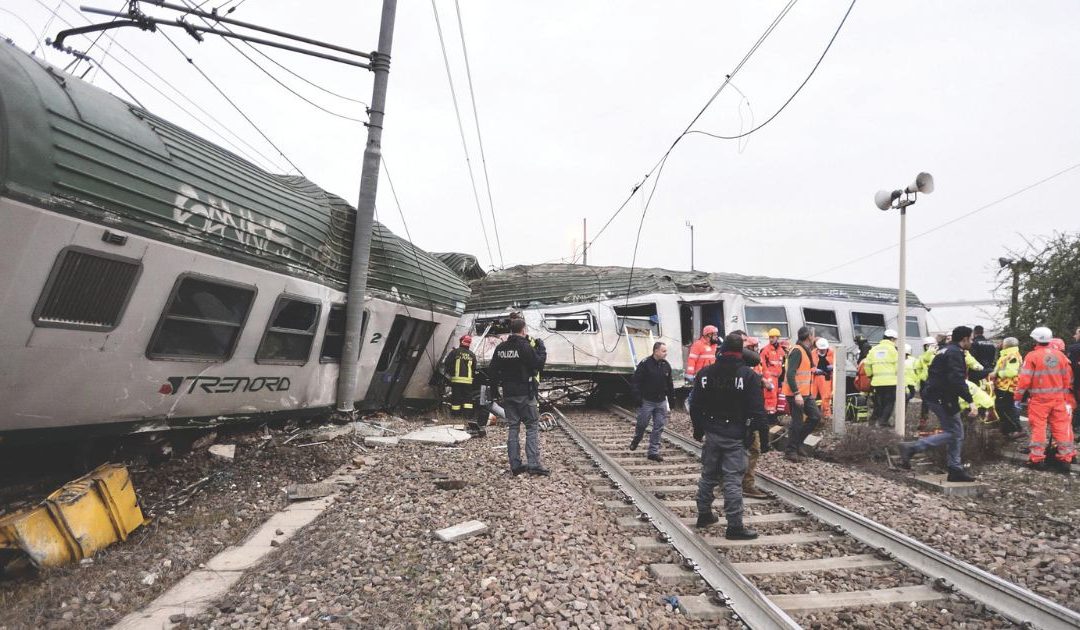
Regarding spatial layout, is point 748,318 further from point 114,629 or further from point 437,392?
point 114,629

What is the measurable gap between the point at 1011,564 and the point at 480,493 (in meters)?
4.25

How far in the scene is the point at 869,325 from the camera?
14641mm

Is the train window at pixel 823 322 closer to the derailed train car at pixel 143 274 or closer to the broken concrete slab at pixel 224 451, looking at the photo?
the derailed train car at pixel 143 274

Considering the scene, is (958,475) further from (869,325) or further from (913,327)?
(913,327)

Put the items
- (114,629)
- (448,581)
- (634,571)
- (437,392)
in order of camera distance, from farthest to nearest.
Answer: (437,392), (634,571), (448,581), (114,629)

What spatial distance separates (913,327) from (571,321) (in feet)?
30.3

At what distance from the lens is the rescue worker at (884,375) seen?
9445 millimetres

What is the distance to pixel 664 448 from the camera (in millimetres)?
8172

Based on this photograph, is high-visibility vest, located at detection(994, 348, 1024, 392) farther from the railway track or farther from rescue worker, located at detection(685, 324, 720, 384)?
the railway track

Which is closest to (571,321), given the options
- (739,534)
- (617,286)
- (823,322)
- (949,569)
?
(617,286)

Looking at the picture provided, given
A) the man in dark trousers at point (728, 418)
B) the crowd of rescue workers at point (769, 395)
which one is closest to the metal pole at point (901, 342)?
the crowd of rescue workers at point (769, 395)

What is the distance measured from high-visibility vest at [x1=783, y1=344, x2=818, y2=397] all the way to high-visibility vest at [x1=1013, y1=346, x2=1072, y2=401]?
7.74 ft

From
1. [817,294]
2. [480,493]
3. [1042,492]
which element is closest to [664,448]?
[480,493]

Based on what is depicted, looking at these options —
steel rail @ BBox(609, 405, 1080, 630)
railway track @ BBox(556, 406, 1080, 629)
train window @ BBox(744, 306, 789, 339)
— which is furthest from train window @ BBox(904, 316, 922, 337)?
steel rail @ BBox(609, 405, 1080, 630)
